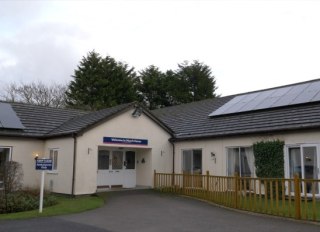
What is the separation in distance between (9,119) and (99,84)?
83.7 ft

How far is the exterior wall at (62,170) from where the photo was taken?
1838 cm

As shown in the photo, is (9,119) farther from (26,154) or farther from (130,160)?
(130,160)

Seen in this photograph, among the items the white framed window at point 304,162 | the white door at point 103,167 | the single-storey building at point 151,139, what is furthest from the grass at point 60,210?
the white framed window at point 304,162

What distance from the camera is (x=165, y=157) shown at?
2209 centimetres

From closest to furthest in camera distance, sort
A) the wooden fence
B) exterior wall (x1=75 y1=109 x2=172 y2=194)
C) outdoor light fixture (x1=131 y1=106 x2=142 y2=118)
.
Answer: the wooden fence < exterior wall (x1=75 y1=109 x2=172 y2=194) < outdoor light fixture (x1=131 y1=106 x2=142 y2=118)

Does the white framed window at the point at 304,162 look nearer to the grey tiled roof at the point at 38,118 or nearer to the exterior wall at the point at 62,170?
the exterior wall at the point at 62,170

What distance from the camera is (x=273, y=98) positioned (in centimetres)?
2078

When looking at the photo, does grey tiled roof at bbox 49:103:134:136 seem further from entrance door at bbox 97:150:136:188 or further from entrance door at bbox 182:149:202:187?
entrance door at bbox 182:149:202:187

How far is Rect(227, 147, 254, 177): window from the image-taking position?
18406 mm

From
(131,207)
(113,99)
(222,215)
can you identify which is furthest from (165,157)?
(113,99)

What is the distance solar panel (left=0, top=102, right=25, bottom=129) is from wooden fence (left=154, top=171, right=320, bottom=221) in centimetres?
798

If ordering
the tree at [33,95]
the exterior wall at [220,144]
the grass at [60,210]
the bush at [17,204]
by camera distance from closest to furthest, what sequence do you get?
the grass at [60,210] → the bush at [17,204] → the exterior wall at [220,144] → the tree at [33,95]

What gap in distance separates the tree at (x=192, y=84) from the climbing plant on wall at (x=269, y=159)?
31620 millimetres

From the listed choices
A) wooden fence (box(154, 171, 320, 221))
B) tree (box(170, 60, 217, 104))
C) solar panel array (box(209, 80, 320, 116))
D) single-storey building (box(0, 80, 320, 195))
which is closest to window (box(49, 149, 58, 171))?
single-storey building (box(0, 80, 320, 195))
